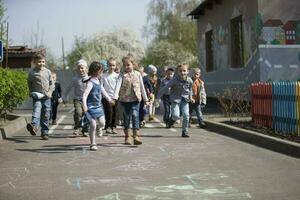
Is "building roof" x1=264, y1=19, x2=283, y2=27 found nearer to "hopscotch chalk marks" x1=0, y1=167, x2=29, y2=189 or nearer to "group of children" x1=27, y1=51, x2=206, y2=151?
"group of children" x1=27, y1=51, x2=206, y2=151

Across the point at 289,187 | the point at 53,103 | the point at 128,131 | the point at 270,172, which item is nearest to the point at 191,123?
the point at 53,103

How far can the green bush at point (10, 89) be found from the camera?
1314 centimetres

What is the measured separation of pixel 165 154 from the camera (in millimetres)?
9352

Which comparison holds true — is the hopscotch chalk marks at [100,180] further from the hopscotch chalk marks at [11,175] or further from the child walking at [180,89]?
A: the child walking at [180,89]

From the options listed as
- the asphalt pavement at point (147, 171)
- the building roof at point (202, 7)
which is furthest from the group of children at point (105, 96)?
the building roof at point (202, 7)

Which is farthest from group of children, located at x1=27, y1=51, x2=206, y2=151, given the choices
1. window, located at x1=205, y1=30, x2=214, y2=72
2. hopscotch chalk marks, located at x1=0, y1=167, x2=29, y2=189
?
window, located at x1=205, y1=30, x2=214, y2=72

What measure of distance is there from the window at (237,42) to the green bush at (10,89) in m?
9.87

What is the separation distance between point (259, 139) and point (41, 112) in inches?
186

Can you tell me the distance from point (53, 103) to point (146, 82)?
3.59 meters

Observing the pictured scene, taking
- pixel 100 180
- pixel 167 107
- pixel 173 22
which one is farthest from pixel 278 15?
pixel 173 22

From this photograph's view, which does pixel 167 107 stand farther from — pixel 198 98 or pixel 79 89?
pixel 79 89

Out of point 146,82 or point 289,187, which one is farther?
point 146,82

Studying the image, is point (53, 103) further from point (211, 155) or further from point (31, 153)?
point (211, 155)

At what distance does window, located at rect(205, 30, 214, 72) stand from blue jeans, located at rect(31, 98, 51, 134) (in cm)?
1747
